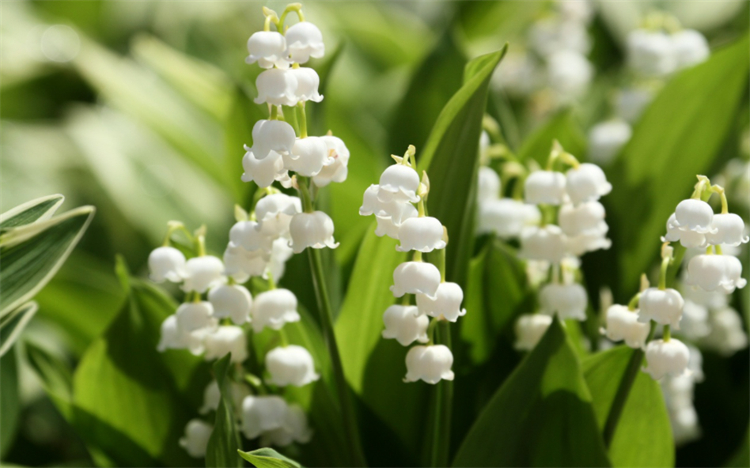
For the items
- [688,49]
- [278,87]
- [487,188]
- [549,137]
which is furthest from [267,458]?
[688,49]

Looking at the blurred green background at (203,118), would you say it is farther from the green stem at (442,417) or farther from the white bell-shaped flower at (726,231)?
the white bell-shaped flower at (726,231)

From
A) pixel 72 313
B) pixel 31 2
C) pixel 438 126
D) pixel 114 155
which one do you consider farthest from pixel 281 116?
pixel 31 2

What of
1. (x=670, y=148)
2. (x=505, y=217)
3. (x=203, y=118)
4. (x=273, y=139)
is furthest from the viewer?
A: (x=203, y=118)

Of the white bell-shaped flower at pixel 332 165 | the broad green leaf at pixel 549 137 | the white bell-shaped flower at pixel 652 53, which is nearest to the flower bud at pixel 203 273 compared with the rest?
the white bell-shaped flower at pixel 332 165

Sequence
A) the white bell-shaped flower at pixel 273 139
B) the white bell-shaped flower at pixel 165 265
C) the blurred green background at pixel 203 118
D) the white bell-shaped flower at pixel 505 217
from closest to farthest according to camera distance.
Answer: the white bell-shaped flower at pixel 273 139 < the white bell-shaped flower at pixel 165 265 < the white bell-shaped flower at pixel 505 217 < the blurred green background at pixel 203 118

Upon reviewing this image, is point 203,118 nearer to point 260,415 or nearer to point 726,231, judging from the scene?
point 260,415
